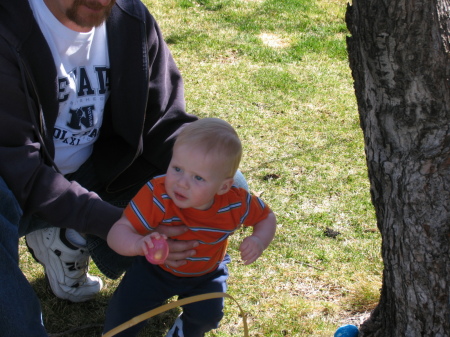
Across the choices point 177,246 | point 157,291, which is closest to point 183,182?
point 177,246

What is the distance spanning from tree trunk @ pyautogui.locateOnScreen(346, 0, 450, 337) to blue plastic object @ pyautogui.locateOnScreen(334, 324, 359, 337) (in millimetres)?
291

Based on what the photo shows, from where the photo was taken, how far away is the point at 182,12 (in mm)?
6645

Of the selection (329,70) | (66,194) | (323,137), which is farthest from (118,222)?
(329,70)

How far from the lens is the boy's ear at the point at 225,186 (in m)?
1.96

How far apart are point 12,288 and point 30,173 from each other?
407 millimetres

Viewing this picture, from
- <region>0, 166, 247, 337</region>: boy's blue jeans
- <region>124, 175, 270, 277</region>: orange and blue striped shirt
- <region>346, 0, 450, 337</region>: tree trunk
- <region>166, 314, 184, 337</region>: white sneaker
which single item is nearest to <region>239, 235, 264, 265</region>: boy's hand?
<region>124, 175, 270, 277</region>: orange and blue striped shirt

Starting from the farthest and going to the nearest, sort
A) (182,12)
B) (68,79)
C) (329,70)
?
(182,12) → (329,70) → (68,79)

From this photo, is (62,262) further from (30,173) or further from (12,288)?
(12,288)

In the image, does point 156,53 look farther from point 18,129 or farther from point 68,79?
point 18,129

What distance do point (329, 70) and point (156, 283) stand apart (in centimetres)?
363

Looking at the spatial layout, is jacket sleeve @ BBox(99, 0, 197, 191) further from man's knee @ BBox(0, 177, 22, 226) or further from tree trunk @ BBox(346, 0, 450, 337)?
tree trunk @ BBox(346, 0, 450, 337)

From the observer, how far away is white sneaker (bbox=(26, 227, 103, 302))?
8.83 ft

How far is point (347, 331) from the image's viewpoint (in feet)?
7.85

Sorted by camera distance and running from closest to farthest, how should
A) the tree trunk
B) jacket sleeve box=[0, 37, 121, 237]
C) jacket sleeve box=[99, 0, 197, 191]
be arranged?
the tree trunk < jacket sleeve box=[0, 37, 121, 237] < jacket sleeve box=[99, 0, 197, 191]
